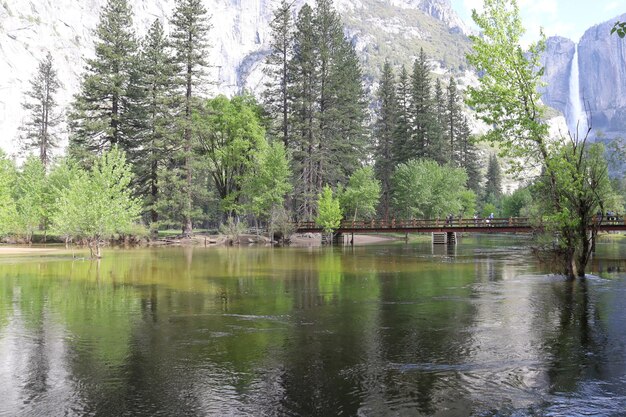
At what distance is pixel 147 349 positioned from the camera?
11.8 metres

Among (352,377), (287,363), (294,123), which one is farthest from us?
(294,123)

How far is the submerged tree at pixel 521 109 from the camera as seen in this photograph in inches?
842

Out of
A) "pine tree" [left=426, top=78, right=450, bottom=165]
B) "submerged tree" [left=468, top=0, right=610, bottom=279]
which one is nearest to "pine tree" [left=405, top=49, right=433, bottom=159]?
"pine tree" [left=426, top=78, right=450, bottom=165]

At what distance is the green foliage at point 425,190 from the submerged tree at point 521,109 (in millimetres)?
49855

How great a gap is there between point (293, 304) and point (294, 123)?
49.3m

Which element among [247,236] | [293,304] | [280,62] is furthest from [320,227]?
[293,304]

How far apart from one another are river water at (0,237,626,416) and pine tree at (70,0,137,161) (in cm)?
3799

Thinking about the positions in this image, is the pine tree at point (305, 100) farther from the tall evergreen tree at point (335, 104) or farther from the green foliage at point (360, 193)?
the green foliage at point (360, 193)

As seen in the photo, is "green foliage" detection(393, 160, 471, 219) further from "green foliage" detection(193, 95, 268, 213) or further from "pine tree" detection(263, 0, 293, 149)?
"green foliage" detection(193, 95, 268, 213)

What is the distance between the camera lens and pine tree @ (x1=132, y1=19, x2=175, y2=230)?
57.8m

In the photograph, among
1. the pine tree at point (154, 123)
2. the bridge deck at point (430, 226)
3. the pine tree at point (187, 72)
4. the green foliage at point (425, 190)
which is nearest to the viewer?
the bridge deck at point (430, 226)

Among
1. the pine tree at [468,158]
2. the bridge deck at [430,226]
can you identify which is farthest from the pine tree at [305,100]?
the pine tree at [468,158]

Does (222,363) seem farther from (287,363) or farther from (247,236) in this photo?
(247,236)

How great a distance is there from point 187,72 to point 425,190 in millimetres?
35486
